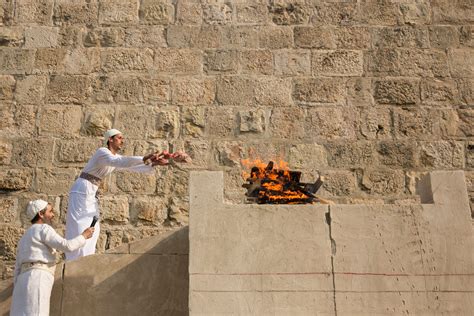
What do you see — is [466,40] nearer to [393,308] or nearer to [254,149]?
[254,149]

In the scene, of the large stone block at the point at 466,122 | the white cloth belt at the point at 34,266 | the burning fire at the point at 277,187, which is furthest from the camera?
the large stone block at the point at 466,122

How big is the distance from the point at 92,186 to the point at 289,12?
3398mm

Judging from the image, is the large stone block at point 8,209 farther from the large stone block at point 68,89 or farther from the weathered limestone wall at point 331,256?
→ the weathered limestone wall at point 331,256

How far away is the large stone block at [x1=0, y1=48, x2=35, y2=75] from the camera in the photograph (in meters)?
7.75

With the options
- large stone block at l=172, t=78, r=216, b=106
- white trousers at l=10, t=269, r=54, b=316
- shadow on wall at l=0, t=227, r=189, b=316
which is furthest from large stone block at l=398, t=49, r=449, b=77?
white trousers at l=10, t=269, r=54, b=316

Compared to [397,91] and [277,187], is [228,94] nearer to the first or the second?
[397,91]

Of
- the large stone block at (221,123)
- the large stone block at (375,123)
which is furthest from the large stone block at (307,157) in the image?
the large stone block at (221,123)

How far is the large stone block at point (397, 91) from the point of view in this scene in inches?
302

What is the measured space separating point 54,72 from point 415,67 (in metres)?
4.19

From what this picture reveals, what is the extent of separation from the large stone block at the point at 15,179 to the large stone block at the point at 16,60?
121cm

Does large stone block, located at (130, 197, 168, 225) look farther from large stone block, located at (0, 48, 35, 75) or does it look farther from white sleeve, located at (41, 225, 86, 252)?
white sleeve, located at (41, 225, 86, 252)

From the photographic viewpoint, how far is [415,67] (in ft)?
25.6

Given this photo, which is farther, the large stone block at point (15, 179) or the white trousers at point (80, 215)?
the large stone block at point (15, 179)

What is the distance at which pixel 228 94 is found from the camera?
7641 mm
